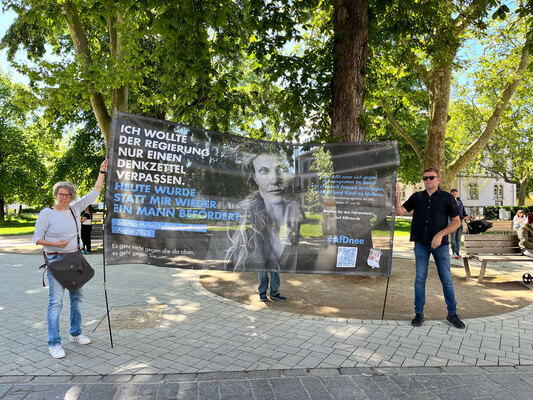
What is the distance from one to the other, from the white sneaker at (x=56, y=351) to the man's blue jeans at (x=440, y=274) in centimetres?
439

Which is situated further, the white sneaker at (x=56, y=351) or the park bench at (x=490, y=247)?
the park bench at (x=490, y=247)

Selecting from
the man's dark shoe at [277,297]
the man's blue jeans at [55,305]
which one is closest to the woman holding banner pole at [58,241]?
the man's blue jeans at [55,305]

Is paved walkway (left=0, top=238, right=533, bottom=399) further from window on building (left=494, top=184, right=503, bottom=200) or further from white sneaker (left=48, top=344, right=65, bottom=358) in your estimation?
window on building (left=494, top=184, right=503, bottom=200)

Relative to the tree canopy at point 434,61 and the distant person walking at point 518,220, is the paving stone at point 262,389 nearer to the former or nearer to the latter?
the tree canopy at point 434,61

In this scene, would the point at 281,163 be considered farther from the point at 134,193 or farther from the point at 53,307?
the point at 53,307

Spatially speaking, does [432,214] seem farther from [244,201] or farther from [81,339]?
[81,339]

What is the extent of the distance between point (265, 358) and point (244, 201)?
2033mm

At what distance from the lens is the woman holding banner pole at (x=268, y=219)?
17.0ft

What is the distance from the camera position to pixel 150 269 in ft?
32.1

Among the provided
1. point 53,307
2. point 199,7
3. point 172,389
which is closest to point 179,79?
point 199,7

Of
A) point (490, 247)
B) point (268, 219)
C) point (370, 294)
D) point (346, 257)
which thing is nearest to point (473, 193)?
point (490, 247)

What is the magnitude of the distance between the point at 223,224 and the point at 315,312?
204 centimetres

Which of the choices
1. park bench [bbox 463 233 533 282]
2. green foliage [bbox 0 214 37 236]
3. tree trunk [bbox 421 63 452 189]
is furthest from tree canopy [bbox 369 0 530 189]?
green foliage [bbox 0 214 37 236]

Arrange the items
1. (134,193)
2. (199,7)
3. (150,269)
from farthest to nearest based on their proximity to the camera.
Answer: (150,269) → (199,7) → (134,193)
